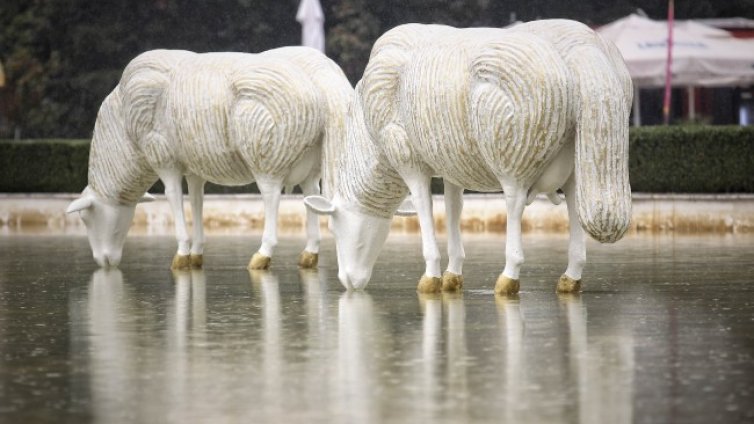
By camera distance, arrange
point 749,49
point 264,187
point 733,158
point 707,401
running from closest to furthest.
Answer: point 707,401 → point 264,187 → point 733,158 → point 749,49

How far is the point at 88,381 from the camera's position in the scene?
864cm

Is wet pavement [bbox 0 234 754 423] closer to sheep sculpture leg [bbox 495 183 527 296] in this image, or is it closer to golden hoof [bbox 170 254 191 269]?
sheep sculpture leg [bbox 495 183 527 296]

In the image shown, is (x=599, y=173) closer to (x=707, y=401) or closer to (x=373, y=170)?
(x=373, y=170)

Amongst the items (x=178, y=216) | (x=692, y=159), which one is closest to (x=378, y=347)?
(x=178, y=216)

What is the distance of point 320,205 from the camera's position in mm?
13500

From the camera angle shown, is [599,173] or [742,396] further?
[599,173]

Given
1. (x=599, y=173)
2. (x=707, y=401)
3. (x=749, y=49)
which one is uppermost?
(x=749, y=49)

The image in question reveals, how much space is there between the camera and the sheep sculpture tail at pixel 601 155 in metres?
11.9

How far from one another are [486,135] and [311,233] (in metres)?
5.53

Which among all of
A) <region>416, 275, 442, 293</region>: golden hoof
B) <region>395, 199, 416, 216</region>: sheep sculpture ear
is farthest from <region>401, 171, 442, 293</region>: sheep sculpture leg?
<region>395, 199, 416, 216</region>: sheep sculpture ear

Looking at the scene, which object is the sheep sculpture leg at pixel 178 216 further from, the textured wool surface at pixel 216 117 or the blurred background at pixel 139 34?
the blurred background at pixel 139 34

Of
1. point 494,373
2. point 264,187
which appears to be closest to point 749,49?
point 264,187

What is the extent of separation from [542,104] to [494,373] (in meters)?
3.74

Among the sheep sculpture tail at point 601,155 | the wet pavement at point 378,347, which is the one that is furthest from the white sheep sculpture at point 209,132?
the sheep sculpture tail at point 601,155
